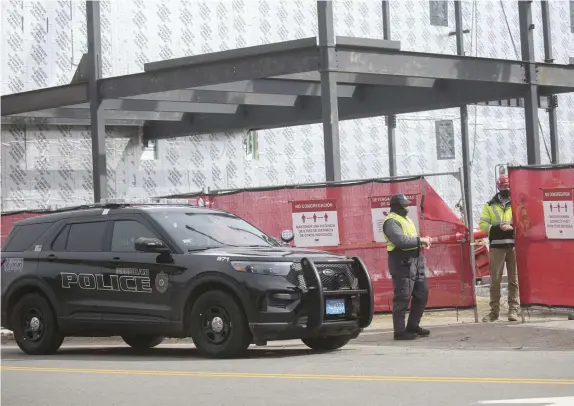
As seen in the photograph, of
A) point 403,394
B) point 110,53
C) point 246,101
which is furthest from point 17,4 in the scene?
point 403,394

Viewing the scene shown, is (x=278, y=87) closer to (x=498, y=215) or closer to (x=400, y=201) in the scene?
(x=498, y=215)

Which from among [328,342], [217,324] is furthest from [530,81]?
[217,324]

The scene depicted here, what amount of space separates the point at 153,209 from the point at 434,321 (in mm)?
5463

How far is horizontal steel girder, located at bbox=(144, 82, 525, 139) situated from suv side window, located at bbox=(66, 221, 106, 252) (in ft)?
36.8

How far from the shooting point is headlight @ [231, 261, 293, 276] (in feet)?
38.6

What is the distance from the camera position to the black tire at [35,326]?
43.9 ft

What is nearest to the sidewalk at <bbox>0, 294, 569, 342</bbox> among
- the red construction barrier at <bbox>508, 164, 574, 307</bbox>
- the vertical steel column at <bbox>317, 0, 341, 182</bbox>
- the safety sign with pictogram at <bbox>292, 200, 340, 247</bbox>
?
the red construction barrier at <bbox>508, 164, 574, 307</bbox>

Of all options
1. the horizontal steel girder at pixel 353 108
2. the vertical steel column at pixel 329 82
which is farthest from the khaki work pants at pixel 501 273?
the horizontal steel girder at pixel 353 108

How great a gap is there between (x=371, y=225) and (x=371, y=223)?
0.03m

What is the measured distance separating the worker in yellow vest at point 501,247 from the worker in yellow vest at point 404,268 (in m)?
1.88

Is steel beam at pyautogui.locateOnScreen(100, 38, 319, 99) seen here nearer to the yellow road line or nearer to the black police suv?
the black police suv

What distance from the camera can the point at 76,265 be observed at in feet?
43.4

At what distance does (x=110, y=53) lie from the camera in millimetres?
27172

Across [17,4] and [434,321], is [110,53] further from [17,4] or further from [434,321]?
[434,321]
